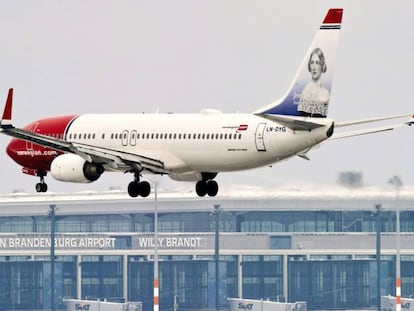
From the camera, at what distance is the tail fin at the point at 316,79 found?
124812 millimetres

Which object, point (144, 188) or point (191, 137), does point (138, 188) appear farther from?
point (191, 137)

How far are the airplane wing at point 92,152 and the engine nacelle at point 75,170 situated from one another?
0.46m

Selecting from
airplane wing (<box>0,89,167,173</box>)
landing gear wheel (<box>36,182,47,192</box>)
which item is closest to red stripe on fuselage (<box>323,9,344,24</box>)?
airplane wing (<box>0,89,167,173</box>)

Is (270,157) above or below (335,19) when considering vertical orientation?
below

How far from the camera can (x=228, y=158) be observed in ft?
417

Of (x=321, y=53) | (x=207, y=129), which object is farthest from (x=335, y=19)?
(x=207, y=129)

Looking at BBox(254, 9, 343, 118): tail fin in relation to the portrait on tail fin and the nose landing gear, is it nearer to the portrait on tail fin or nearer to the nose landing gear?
the portrait on tail fin

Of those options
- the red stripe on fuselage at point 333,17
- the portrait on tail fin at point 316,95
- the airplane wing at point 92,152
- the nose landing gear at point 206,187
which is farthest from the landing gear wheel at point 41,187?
the red stripe on fuselage at point 333,17

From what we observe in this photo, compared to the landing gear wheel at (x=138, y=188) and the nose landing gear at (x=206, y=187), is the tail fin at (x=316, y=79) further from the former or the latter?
the landing gear wheel at (x=138, y=188)

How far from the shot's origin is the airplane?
124812 millimetres

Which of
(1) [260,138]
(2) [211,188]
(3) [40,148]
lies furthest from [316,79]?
(3) [40,148]

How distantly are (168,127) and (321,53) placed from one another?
1186cm

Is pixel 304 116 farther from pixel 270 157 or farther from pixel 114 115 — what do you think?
pixel 114 115

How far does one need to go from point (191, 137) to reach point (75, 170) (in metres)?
7.59
